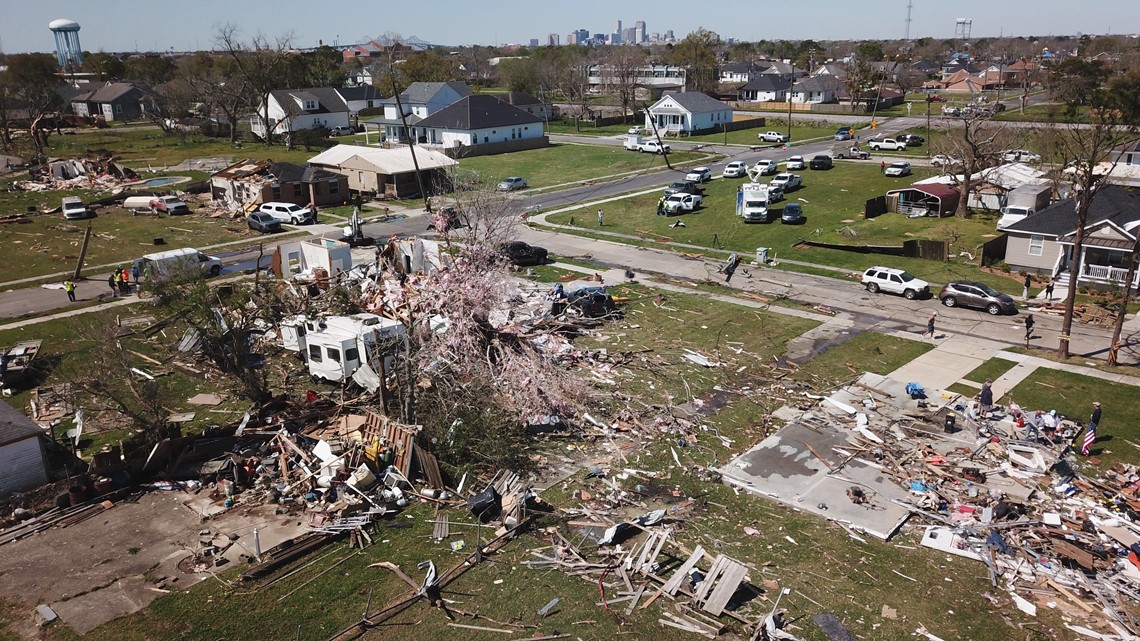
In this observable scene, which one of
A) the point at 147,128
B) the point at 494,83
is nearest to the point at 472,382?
the point at 147,128

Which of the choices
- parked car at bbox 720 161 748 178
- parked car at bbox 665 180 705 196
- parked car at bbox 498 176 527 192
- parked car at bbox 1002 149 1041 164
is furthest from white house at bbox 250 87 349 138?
parked car at bbox 1002 149 1041 164

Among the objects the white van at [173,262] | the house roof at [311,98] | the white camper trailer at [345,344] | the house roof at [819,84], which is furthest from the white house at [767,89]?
the white camper trailer at [345,344]

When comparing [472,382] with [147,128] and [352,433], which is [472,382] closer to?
[352,433]

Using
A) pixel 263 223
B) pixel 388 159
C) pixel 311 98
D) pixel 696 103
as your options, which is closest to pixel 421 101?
pixel 311 98

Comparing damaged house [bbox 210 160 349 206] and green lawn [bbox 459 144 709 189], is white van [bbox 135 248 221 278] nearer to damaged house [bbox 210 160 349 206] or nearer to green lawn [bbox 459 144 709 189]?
damaged house [bbox 210 160 349 206]

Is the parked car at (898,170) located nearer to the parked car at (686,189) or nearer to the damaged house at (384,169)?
the parked car at (686,189)

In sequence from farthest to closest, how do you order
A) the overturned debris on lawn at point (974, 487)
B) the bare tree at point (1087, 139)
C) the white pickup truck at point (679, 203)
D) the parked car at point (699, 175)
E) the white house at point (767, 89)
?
the white house at point (767, 89) < the parked car at point (699, 175) < the white pickup truck at point (679, 203) < the bare tree at point (1087, 139) < the overturned debris on lawn at point (974, 487)
